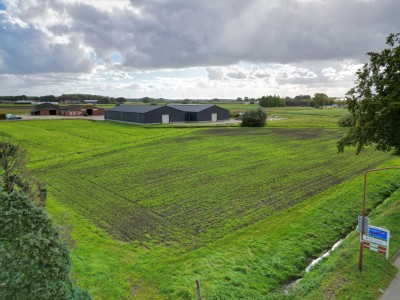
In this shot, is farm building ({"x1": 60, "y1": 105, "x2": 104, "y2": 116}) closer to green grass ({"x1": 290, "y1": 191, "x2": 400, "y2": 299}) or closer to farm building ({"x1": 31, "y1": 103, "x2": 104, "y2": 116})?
farm building ({"x1": 31, "y1": 103, "x2": 104, "y2": 116})

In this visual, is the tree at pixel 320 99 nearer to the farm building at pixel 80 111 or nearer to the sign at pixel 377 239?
the farm building at pixel 80 111

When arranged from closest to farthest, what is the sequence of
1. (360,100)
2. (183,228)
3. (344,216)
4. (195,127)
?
1. (183,228)
2. (344,216)
3. (360,100)
4. (195,127)

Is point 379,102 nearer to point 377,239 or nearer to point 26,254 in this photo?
point 377,239

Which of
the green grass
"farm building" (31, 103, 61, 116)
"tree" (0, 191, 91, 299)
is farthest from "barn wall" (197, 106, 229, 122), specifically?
"tree" (0, 191, 91, 299)

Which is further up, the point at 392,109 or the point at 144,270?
the point at 392,109

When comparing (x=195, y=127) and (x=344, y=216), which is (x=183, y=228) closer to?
(x=344, y=216)

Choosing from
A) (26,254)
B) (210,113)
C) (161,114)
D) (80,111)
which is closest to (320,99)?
(210,113)

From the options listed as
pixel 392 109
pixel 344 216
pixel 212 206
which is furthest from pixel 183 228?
pixel 392 109
